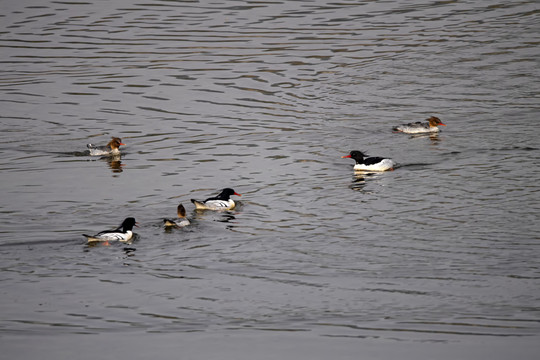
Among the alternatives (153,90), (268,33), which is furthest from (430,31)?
(153,90)

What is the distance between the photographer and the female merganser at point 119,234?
48.2 feet

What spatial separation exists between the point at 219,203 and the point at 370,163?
402 centimetres

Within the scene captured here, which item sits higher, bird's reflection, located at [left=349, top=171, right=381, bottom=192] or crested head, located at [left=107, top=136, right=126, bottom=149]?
crested head, located at [left=107, top=136, right=126, bottom=149]

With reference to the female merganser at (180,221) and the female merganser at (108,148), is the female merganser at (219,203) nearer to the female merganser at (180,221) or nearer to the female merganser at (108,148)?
the female merganser at (180,221)

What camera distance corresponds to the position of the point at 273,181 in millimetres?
18641

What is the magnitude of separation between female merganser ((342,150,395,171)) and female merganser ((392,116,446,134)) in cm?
220

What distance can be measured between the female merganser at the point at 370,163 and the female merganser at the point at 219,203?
3.53m

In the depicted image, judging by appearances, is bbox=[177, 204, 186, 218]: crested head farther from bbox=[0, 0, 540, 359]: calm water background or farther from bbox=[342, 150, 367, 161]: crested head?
bbox=[342, 150, 367, 161]: crested head

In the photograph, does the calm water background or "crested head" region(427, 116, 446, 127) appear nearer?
the calm water background

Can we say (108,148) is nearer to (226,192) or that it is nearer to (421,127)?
(226,192)

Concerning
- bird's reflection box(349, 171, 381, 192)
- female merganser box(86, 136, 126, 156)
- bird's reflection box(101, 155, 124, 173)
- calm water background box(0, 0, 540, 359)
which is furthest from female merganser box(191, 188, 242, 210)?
female merganser box(86, 136, 126, 156)

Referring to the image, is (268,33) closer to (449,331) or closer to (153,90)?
(153,90)

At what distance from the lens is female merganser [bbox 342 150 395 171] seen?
1917 cm

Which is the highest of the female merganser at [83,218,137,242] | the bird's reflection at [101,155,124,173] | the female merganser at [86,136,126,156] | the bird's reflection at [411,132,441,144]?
the female merganser at [83,218,137,242]
